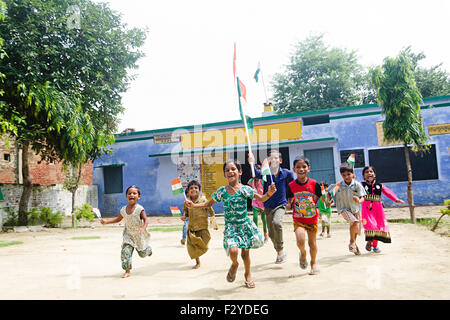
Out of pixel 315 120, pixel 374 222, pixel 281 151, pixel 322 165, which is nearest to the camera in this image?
pixel 374 222

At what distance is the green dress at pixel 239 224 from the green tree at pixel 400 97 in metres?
8.08

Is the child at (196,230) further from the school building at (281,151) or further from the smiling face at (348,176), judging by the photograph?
the school building at (281,151)

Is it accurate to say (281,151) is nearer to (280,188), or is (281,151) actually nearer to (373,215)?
(373,215)

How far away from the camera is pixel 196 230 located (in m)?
5.99

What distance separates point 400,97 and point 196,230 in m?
7.87

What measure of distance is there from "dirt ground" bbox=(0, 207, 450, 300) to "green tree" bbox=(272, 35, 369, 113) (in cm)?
2490

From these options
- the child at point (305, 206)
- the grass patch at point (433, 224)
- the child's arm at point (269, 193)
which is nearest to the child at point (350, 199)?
the child at point (305, 206)

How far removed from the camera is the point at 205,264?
616cm

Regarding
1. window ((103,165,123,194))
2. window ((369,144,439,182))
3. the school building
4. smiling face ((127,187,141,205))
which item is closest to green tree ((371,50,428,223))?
the school building

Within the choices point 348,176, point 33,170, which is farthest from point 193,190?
point 33,170

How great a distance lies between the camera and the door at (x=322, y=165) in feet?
57.2

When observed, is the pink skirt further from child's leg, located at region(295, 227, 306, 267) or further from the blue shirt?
child's leg, located at region(295, 227, 306, 267)

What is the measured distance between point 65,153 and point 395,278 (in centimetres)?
1106

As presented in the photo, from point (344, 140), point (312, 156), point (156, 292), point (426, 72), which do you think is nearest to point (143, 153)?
point (312, 156)
